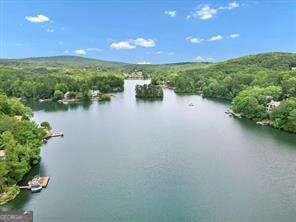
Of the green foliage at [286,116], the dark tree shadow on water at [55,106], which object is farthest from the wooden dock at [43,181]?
the dark tree shadow on water at [55,106]

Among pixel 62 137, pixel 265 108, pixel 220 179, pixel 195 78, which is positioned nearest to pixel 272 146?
pixel 220 179

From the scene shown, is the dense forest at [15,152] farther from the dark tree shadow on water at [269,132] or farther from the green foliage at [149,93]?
the green foliage at [149,93]

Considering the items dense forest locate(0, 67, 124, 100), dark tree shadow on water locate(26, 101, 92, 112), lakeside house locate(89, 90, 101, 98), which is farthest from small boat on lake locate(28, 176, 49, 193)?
lakeside house locate(89, 90, 101, 98)

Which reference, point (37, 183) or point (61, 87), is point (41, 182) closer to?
point (37, 183)

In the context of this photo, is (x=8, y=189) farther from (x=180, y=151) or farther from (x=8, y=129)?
(x=180, y=151)

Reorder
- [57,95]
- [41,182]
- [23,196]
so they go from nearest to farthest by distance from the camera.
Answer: [23,196]
[41,182]
[57,95]

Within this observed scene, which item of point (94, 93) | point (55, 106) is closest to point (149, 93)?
point (94, 93)
